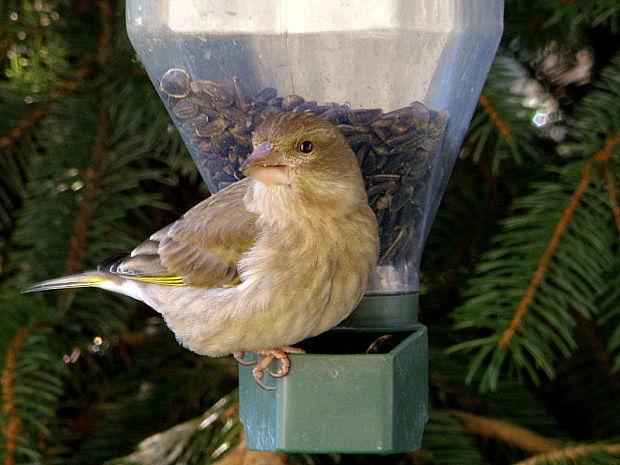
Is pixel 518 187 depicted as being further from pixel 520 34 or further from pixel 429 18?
pixel 429 18

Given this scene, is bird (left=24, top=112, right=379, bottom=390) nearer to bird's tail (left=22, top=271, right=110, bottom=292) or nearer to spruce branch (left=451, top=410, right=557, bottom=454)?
bird's tail (left=22, top=271, right=110, bottom=292)

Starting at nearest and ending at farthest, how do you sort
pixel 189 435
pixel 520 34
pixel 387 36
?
pixel 387 36 < pixel 189 435 < pixel 520 34

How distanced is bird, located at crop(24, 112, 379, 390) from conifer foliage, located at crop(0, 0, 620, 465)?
392mm

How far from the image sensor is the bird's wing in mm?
2383

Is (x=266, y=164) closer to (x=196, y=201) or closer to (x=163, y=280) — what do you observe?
(x=163, y=280)

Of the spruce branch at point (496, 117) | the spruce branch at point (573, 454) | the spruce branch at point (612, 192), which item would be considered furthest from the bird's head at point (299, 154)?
the spruce branch at point (573, 454)

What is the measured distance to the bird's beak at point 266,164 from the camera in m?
2.14

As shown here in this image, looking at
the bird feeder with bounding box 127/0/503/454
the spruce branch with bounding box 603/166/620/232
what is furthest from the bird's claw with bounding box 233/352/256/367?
the spruce branch with bounding box 603/166/620/232

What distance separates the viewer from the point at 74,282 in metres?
2.67

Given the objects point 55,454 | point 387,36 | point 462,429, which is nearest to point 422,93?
point 387,36

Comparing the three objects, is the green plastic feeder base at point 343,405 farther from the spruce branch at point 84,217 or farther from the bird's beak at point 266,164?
the spruce branch at point 84,217

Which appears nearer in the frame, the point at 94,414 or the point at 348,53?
the point at 348,53

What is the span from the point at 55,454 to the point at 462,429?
120 cm

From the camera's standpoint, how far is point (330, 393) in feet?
7.39
